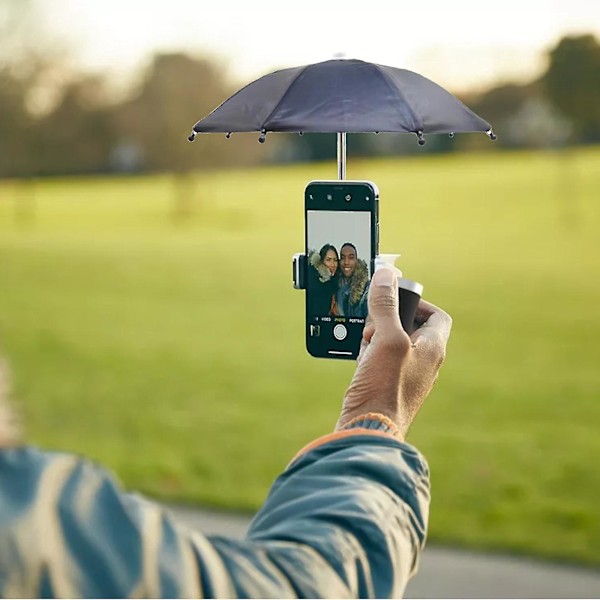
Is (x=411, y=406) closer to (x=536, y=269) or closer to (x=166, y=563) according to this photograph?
(x=166, y=563)

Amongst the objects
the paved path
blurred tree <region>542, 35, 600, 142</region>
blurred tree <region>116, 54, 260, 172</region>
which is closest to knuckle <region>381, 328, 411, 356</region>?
the paved path

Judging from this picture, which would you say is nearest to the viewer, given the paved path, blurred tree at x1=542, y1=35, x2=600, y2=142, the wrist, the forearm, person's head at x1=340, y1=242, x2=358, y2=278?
the forearm

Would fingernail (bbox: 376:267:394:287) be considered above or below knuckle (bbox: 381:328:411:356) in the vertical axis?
above

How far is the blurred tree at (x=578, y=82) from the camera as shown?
4773mm

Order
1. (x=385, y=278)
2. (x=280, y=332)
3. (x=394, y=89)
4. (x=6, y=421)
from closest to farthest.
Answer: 1. (x=6, y=421)
2. (x=385, y=278)
3. (x=394, y=89)
4. (x=280, y=332)

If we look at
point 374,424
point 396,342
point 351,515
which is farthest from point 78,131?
point 351,515

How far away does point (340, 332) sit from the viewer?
1465 millimetres

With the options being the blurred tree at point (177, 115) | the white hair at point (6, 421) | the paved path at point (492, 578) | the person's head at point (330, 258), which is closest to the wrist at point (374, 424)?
the white hair at point (6, 421)

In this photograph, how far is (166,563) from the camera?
0.63m

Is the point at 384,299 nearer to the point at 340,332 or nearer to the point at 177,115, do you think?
the point at 340,332

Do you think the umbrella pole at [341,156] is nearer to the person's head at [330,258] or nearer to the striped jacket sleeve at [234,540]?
the person's head at [330,258]

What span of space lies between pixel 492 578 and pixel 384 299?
3.52 metres

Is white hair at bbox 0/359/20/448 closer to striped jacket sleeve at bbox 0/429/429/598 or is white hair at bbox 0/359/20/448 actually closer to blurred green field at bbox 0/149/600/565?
striped jacket sleeve at bbox 0/429/429/598

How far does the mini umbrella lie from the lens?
1.52 m
